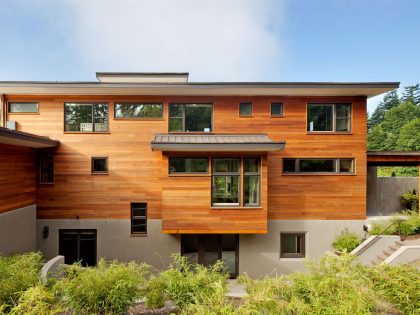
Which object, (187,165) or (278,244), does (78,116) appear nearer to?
(187,165)

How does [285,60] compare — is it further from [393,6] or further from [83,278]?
[83,278]

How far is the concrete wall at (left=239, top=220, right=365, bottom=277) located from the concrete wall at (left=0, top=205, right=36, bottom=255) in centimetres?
822

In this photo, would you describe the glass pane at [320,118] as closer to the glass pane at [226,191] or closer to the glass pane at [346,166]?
the glass pane at [346,166]

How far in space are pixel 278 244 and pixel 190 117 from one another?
252 inches

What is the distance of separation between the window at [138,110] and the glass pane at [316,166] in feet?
20.7

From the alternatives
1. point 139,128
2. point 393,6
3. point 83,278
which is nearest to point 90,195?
point 139,128

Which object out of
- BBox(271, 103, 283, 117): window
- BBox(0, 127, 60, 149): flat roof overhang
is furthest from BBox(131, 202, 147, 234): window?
BBox(271, 103, 283, 117): window

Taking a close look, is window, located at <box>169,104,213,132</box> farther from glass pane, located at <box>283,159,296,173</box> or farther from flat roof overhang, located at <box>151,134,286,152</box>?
glass pane, located at <box>283,159,296,173</box>

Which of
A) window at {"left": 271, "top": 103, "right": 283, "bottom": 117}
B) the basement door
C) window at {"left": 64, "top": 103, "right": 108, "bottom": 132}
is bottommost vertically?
the basement door

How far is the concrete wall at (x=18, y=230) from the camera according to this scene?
8346 mm

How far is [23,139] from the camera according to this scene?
8.19 metres

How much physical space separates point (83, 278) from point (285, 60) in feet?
98.6

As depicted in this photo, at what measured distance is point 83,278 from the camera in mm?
5590

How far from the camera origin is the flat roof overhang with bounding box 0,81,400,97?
32.0 ft
